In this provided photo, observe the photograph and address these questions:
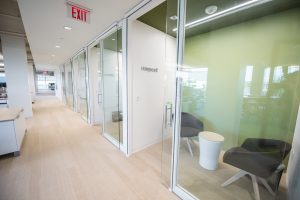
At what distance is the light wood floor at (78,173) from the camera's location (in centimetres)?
194

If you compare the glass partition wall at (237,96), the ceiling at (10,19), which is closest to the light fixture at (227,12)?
the glass partition wall at (237,96)

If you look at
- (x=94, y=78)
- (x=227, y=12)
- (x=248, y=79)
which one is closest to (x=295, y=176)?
(x=248, y=79)

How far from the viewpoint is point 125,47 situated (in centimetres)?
275

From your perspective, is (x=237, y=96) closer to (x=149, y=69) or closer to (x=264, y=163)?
(x=264, y=163)

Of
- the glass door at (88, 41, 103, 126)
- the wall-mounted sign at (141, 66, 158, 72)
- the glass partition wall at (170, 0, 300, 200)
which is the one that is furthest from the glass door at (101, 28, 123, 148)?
the glass partition wall at (170, 0, 300, 200)

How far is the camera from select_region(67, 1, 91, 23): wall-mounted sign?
2299mm

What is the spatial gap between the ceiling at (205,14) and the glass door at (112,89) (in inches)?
44.5

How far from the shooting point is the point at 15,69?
5.33m

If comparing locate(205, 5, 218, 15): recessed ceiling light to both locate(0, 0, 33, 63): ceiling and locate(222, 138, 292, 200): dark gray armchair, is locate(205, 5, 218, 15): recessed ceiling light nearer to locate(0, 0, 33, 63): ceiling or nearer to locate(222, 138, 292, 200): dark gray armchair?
locate(222, 138, 292, 200): dark gray armchair

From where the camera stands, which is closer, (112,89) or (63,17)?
(63,17)

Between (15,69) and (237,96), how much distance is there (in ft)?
25.1

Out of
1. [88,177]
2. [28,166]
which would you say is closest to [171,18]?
[88,177]

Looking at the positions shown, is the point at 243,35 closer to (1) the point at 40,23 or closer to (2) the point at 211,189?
(2) the point at 211,189

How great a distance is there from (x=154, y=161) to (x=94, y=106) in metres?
3.24
